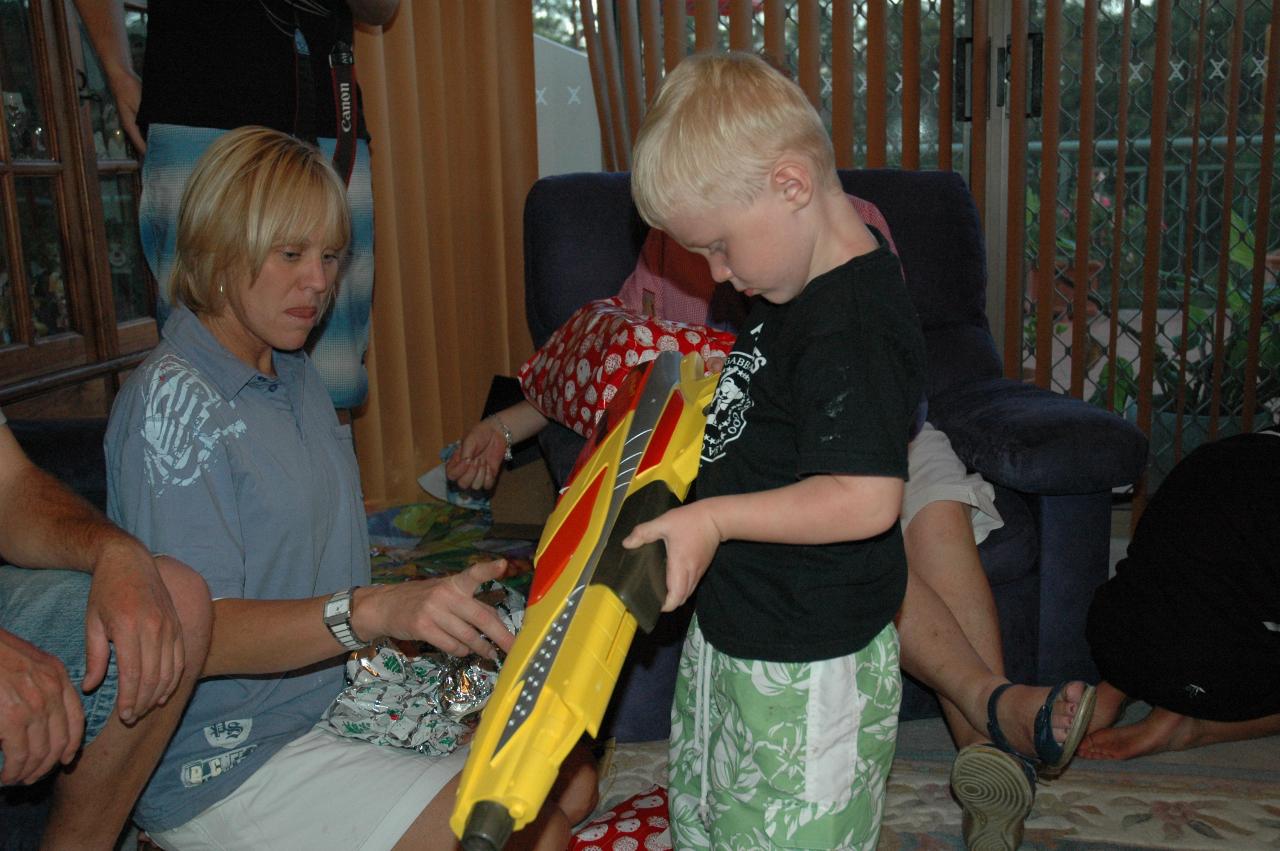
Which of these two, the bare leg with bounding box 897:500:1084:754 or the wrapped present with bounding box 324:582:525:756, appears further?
the bare leg with bounding box 897:500:1084:754

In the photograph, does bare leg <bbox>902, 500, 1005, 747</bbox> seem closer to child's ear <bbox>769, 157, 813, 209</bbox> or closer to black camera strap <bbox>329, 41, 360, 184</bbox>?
child's ear <bbox>769, 157, 813, 209</bbox>

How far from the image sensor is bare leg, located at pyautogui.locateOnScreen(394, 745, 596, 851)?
110 centimetres

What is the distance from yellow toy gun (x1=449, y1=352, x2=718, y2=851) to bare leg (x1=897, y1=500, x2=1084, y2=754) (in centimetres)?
64

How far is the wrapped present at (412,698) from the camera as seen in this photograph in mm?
1250

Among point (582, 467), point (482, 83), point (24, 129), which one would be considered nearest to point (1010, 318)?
point (482, 83)

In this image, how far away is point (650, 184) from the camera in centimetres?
102

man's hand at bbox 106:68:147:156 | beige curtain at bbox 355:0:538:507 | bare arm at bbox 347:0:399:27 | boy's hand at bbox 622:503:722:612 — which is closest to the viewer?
boy's hand at bbox 622:503:722:612

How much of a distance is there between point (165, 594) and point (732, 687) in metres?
0.54

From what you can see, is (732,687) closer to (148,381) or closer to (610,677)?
(610,677)

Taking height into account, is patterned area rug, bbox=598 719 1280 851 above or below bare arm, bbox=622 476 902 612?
below

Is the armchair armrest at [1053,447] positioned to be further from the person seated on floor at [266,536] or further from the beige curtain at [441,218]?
the beige curtain at [441,218]

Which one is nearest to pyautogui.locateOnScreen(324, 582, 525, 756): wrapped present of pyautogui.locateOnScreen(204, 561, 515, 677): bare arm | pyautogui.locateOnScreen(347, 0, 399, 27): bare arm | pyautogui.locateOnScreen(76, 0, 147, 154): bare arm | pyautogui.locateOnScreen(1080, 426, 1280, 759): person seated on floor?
pyautogui.locateOnScreen(204, 561, 515, 677): bare arm

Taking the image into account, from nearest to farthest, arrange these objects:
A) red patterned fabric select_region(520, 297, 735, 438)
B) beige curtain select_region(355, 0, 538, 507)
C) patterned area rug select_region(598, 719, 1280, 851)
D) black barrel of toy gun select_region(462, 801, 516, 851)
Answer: black barrel of toy gun select_region(462, 801, 516, 851) < patterned area rug select_region(598, 719, 1280, 851) < red patterned fabric select_region(520, 297, 735, 438) < beige curtain select_region(355, 0, 538, 507)

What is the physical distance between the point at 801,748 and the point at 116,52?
1628mm
